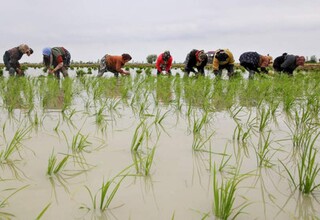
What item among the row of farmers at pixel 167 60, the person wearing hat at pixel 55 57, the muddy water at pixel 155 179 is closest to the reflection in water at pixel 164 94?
the muddy water at pixel 155 179

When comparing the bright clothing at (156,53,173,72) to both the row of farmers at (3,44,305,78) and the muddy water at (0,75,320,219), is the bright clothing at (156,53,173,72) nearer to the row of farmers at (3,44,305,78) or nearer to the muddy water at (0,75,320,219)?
the row of farmers at (3,44,305,78)

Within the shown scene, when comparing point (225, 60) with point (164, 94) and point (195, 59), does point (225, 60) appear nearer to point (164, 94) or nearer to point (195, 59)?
point (195, 59)

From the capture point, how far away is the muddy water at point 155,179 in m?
1.08

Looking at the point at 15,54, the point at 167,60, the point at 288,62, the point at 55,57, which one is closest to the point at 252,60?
the point at 288,62

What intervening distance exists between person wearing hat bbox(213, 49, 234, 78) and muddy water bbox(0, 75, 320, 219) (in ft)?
18.1

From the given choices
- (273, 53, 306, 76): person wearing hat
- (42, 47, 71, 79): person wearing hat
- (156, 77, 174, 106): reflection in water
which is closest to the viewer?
(156, 77, 174, 106): reflection in water

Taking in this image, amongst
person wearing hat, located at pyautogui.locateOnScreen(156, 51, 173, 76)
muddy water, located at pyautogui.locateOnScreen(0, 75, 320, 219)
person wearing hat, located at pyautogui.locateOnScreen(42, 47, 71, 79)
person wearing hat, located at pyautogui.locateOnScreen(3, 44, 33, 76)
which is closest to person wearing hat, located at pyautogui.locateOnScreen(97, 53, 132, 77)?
person wearing hat, located at pyautogui.locateOnScreen(156, 51, 173, 76)

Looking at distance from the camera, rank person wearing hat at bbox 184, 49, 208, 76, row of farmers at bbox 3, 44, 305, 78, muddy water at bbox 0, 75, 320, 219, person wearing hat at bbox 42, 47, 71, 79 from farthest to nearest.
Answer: person wearing hat at bbox 184, 49, 208, 76
row of farmers at bbox 3, 44, 305, 78
person wearing hat at bbox 42, 47, 71, 79
muddy water at bbox 0, 75, 320, 219

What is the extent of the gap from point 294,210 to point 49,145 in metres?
1.42

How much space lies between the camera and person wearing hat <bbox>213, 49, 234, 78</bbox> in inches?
299

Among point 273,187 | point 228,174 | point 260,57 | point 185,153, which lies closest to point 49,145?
point 185,153

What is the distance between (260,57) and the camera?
8.03 metres

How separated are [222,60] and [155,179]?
22.0ft

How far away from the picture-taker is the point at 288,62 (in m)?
8.30
